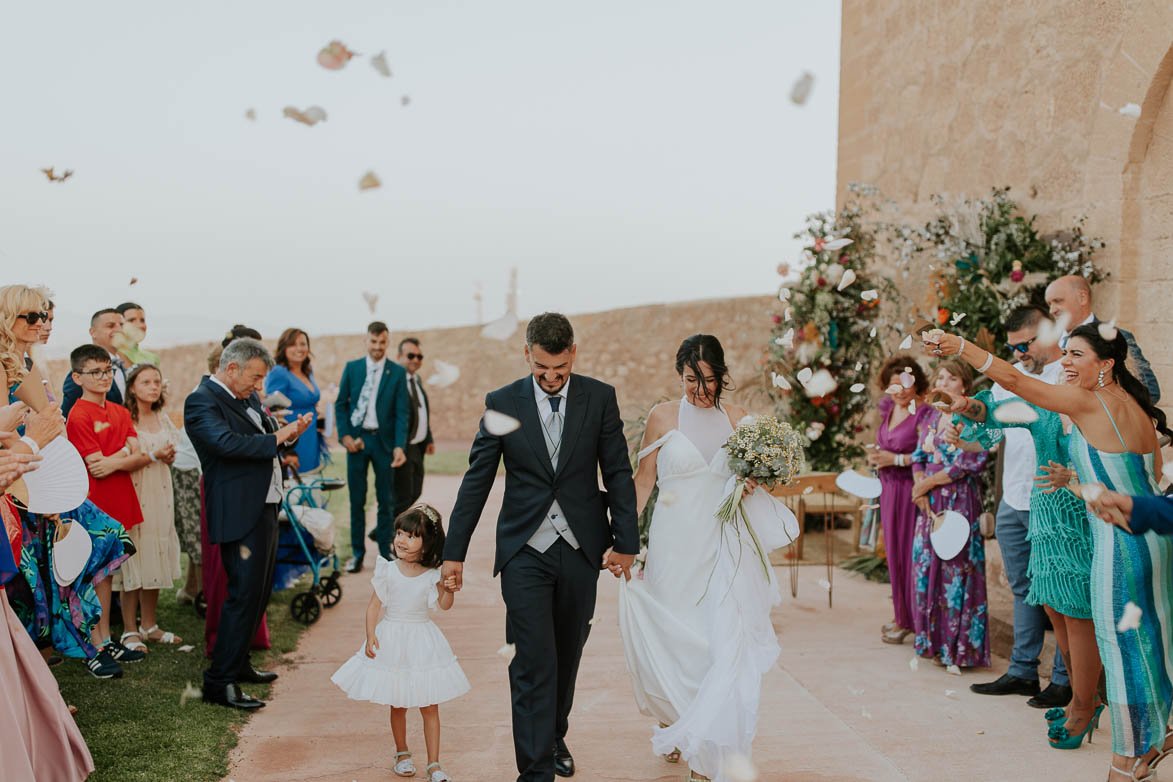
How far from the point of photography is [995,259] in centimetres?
750

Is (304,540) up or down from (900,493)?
down

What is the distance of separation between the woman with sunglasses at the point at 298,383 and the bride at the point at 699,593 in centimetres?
439

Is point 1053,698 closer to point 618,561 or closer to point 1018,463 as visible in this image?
point 1018,463

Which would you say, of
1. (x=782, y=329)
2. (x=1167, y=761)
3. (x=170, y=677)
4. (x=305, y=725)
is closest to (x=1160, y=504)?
(x=1167, y=761)

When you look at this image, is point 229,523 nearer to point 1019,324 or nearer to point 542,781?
point 542,781

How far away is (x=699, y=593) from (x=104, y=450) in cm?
383

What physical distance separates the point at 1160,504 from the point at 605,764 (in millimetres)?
2642

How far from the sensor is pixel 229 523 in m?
5.00

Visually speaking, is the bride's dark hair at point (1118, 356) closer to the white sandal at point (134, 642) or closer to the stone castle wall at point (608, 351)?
the white sandal at point (134, 642)

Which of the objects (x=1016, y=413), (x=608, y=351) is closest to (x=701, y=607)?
(x=1016, y=413)

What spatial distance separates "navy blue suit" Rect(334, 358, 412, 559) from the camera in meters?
8.66

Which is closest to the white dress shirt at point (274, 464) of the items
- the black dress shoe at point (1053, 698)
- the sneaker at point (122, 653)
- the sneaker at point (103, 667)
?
the sneaker at point (103, 667)

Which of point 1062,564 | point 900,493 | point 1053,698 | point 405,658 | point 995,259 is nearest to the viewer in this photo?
point 405,658

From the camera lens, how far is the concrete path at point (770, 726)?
4387 mm
